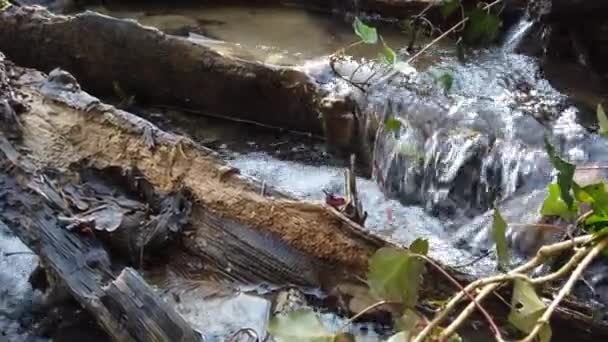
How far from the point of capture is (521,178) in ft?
8.89

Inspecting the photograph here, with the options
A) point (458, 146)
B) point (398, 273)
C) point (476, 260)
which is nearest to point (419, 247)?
point (398, 273)

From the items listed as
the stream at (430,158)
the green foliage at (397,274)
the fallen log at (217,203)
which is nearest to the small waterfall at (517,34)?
the stream at (430,158)

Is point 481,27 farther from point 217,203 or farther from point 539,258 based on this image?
point 539,258

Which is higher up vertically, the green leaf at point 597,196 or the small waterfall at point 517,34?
the green leaf at point 597,196

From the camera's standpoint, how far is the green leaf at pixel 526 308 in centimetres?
138

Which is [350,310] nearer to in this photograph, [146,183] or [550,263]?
[550,263]

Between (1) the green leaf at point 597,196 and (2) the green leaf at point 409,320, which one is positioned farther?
(1) the green leaf at point 597,196

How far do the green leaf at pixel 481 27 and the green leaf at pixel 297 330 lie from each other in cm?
244

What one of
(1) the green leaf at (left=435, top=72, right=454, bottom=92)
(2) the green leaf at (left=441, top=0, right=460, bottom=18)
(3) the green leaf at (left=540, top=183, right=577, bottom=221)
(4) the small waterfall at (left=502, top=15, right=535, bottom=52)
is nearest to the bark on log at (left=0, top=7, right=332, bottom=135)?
(1) the green leaf at (left=435, top=72, right=454, bottom=92)

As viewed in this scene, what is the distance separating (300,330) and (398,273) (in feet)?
0.63

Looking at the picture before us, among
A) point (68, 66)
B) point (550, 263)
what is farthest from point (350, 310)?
point (68, 66)

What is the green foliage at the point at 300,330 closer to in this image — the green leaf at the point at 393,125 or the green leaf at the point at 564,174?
the green leaf at the point at 564,174

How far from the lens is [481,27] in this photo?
12.0 ft

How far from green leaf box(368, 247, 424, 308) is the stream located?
1.91 feet
